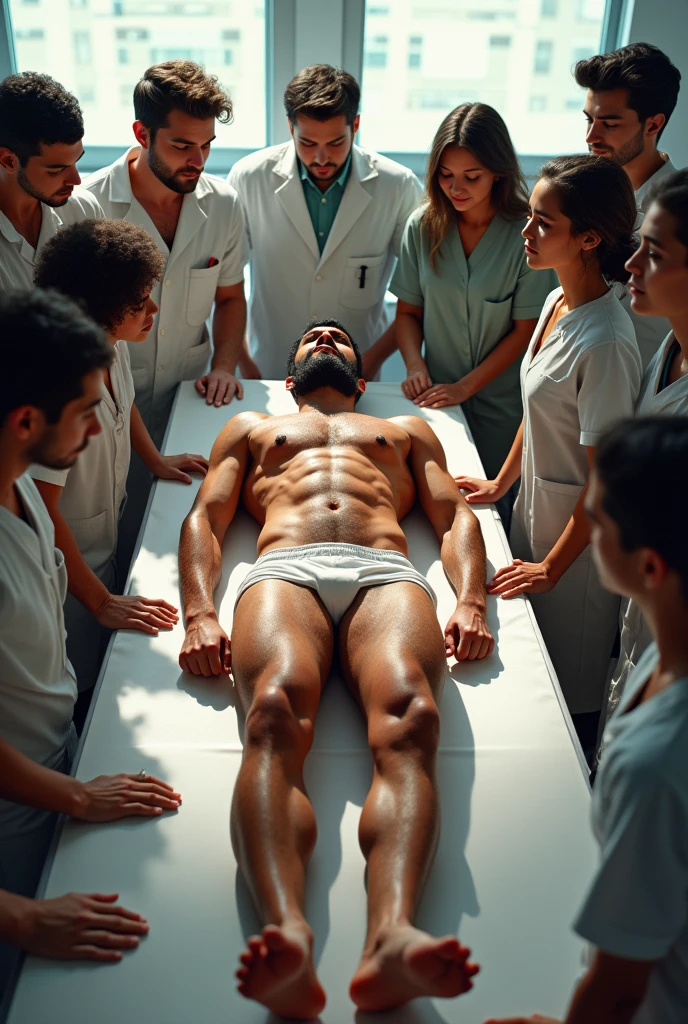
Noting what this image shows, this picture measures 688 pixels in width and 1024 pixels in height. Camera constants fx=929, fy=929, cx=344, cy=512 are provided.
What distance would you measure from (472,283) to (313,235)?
603mm

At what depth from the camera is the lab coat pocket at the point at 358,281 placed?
Answer: 10.4ft

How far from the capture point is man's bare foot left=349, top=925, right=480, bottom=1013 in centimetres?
120

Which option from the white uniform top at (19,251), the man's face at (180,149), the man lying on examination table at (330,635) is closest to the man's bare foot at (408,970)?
the man lying on examination table at (330,635)

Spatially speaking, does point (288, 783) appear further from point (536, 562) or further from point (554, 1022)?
point (536, 562)

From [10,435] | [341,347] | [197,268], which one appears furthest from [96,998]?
[197,268]

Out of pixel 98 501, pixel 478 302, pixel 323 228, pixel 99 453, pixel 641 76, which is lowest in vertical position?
pixel 98 501

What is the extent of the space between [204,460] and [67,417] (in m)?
1.25

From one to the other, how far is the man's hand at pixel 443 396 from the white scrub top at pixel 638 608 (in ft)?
2.95

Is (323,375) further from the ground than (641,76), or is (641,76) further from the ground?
(641,76)

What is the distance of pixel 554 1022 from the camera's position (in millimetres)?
1189

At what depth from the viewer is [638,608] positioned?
6.20 ft

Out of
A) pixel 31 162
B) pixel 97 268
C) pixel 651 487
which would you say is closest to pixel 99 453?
pixel 97 268

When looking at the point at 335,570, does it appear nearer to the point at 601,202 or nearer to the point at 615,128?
the point at 601,202

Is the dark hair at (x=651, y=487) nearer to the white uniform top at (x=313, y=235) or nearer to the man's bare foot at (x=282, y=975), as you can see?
the man's bare foot at (x=282, y=975)
